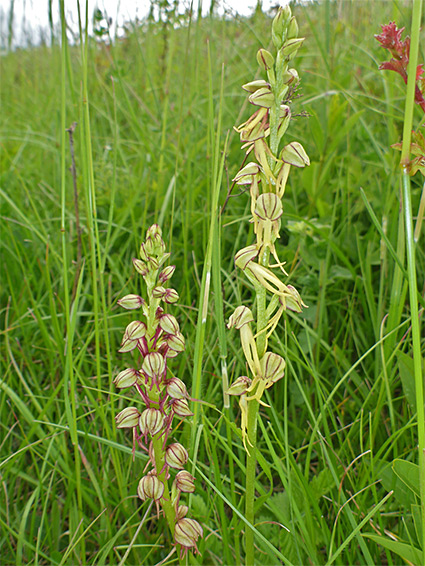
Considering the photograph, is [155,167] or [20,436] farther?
[155,167]

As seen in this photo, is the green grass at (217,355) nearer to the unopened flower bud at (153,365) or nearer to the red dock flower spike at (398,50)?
the unopened flower bud at (153,365)

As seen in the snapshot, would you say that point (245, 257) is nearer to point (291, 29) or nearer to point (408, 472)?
point (291, 29)

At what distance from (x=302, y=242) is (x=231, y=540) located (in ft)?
3.28

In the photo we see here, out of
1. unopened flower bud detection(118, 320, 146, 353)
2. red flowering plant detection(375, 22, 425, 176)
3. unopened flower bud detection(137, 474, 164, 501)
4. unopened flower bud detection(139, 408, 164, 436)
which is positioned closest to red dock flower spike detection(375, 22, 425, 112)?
red flowering plant detection(375, 22, 425, 176)

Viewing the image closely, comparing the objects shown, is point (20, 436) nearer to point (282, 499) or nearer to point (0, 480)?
point (0, 480)

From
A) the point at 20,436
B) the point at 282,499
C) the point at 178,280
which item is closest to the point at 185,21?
the point at 178,280

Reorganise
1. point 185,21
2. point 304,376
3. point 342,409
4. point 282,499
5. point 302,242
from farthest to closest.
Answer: point 185,21
point 302,242
point 304,376
point 342,409
point 282,499

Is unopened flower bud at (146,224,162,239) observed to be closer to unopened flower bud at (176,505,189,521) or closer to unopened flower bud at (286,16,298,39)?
unopened flower bud at (286,16,298,39)

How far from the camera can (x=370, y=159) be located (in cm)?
223

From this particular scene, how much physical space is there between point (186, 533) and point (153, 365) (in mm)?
374

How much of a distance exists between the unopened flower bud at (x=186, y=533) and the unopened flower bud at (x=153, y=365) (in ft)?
1.12

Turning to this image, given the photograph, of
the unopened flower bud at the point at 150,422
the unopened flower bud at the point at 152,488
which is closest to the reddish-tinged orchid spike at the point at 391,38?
the unopened flower bud at the point at 150,422

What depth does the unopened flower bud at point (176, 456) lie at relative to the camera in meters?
0.98

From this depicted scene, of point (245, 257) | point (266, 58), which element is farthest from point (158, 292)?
point (266, 58)
